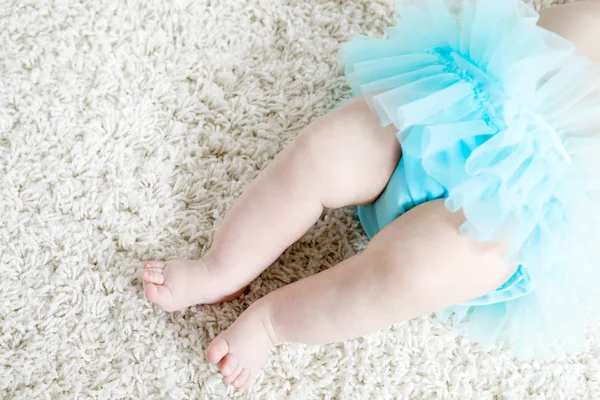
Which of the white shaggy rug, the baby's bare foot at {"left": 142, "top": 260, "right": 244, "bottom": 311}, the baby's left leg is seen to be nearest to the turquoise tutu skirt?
the baby's left leg

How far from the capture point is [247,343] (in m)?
0.82

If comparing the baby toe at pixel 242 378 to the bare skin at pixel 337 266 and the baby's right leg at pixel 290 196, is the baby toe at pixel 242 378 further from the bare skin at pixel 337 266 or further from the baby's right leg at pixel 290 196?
the baby's right leg at pixel 290 196

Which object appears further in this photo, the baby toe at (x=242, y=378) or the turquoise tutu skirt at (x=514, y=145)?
the baby toe at (x=242, y=378)

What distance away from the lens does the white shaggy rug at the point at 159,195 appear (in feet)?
2.81

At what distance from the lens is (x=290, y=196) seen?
796mm

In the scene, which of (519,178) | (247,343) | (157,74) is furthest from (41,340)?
(519,178)

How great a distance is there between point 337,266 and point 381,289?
0.08 metres

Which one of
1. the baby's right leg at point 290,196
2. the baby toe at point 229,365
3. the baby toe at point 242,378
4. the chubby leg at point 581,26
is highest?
the chubby leg at point 581,26

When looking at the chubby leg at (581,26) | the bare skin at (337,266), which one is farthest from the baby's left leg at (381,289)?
the chubby leg at (581,26)

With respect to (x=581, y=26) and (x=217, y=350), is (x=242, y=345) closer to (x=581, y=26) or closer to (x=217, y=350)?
(x=217, y=350)

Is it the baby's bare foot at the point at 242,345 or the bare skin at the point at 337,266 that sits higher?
the bare skin at the point at 337,266

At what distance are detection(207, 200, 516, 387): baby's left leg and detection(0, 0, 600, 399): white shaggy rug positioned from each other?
0.23ft

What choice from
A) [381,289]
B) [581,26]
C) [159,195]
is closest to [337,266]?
[381,289]

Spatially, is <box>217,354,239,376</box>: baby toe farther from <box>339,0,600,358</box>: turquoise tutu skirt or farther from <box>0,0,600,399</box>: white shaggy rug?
<box>339,0,600,358</box>: turquoise tutu skirt
